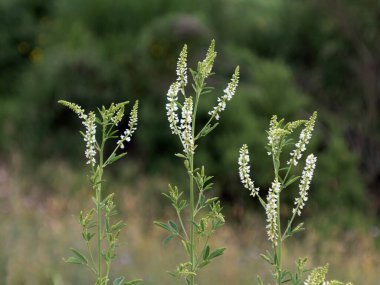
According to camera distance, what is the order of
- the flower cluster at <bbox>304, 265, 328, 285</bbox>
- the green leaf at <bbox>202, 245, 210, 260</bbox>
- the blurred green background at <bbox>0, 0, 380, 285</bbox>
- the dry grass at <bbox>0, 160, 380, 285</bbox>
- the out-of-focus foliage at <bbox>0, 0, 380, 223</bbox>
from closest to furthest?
the flower cluster at <bbox>304, 265, 328, 285</bbox> < the green leaf at <bbox>202, 245, 210, 260</bbox> < the dry grass at <bbox>0, 160, 380, 285</bbox> < the blurred green background at <bbox>0, 0, 380, 285</bbox> < the out-of-focus foliage at <bbox>0, 0, 380, 223</bbox>

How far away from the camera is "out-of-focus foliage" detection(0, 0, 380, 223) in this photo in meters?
12.6

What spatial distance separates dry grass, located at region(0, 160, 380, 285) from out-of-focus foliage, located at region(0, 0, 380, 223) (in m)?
1.30

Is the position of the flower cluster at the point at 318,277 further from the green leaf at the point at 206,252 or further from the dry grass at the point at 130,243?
the dry grass at the point at 130,243

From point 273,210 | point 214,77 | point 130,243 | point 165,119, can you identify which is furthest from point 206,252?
point 214,77

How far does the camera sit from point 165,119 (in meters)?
12.8

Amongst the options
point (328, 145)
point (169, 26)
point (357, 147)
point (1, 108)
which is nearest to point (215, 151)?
point (328, 145)

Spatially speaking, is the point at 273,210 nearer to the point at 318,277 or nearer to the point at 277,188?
the point at 277,188

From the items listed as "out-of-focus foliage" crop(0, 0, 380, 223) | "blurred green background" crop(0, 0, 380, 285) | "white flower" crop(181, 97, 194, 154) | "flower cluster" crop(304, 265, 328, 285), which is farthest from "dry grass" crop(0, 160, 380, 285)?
"flower cluster" crop(304, 265, 328, 285)

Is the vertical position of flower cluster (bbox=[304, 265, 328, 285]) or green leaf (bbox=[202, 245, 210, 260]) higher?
flower cluster (bbox=[304, 265, 328, 285])

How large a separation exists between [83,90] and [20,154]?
1.32 meters

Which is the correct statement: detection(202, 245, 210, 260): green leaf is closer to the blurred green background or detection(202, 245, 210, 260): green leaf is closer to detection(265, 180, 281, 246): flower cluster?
detection(265, 180, 281, 246): flower cluster

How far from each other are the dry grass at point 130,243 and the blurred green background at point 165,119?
0.02 m

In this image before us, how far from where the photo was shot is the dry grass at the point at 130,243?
6.07m

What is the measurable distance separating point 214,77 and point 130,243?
6.13 m
